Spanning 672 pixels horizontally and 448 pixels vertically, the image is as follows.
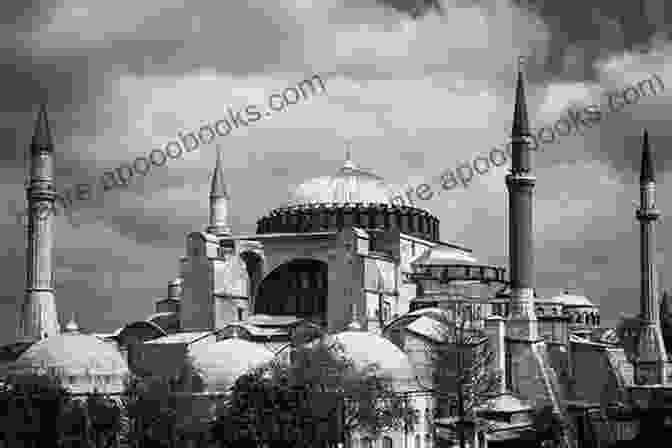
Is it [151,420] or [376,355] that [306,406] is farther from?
[376,355]

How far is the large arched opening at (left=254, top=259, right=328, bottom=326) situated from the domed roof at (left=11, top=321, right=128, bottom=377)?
Result: 8.93 m

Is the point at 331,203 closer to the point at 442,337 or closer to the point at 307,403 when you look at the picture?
the point at 442,337

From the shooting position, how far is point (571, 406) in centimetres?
3152

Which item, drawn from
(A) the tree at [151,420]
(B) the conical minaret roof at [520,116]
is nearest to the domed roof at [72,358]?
(A) the tree at [151,420]

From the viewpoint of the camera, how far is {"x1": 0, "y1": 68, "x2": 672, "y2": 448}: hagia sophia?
26.9 meters

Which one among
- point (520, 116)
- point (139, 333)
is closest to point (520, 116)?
point (520, 116)

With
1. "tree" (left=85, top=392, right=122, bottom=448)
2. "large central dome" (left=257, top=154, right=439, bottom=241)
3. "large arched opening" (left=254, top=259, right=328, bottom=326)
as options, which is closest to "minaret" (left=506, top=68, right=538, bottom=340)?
"large central dome" (left=257, top=154, right=439, bottom=241)

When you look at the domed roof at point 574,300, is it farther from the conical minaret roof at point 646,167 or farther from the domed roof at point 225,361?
the domed roof at point 225,361

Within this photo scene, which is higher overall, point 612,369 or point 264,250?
point 264,250

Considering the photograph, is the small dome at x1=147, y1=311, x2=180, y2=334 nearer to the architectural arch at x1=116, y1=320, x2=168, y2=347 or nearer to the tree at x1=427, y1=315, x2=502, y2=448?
the architectural arch at x1=116, y1=320, x2=168, y2=347

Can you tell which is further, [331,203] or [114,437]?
[331,203]

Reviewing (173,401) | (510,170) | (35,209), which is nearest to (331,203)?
(510,170)

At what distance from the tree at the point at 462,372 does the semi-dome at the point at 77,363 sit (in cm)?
779

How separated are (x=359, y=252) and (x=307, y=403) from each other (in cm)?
1040
